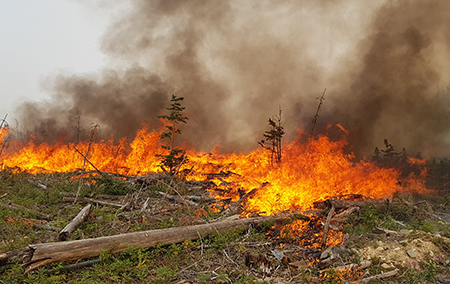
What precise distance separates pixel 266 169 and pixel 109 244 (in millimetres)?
12014

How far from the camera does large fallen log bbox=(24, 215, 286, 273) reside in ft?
16.1

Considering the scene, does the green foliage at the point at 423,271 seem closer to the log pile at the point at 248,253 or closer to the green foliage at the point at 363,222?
the log pile at the point at 248,253

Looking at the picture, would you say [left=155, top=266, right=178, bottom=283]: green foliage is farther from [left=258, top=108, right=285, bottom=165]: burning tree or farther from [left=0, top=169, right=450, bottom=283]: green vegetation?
[left=258, top=108, right=285, bottom=165]: burning tree

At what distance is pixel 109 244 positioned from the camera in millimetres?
5695

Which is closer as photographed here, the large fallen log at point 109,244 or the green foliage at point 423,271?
the large fallen log at point 109,244

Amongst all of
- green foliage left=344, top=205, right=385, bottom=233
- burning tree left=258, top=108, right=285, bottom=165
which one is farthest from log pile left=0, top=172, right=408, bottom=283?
burning tree left=258, top=108, right=285, bottom=165

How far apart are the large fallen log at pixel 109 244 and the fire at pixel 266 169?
3.10 m

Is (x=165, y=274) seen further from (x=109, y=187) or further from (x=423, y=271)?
(x=109, y=187)

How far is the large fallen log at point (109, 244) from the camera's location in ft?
16.1

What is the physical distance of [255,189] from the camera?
11992mm

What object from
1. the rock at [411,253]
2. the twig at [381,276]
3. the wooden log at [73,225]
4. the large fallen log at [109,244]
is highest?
the wooden log at [73,225]

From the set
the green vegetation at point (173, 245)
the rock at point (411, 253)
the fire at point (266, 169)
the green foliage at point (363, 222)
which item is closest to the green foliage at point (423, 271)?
the green vegetation at point (173, 245)

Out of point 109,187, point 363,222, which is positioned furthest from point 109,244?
point 363,222

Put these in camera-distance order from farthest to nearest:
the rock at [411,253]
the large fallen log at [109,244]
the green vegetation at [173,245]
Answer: the rock at [411,253]
the green vegetation at [173,245]
the large fallen log at [109,244]
